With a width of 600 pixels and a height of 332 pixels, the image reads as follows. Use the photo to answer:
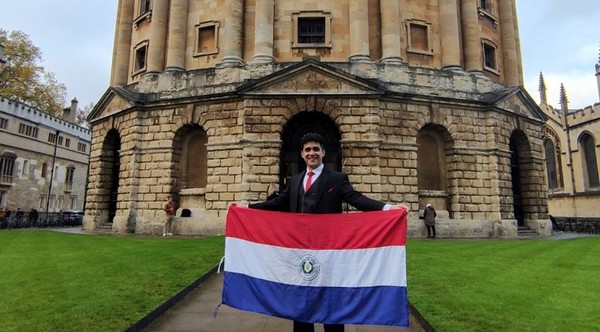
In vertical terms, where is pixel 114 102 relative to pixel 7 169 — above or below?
above

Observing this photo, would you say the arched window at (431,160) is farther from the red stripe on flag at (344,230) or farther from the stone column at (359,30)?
the red stripe on flag at (344,230)

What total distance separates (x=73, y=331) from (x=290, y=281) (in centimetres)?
292

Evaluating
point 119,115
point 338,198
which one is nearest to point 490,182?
point 338,198

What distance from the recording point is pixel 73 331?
470 cm

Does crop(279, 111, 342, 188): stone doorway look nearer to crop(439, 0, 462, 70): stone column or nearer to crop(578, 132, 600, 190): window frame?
crop(439, 0, 462, 70): stone column

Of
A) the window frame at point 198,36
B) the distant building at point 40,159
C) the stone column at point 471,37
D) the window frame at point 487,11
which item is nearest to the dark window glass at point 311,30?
the window frame at point 198,36

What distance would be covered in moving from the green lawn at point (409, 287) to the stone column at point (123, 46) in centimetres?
1783

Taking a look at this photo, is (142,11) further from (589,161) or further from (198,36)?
(589,161)

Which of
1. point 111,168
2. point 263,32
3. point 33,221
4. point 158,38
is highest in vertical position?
→ point 158,38

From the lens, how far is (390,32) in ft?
68.5

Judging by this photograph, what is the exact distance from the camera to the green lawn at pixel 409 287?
5.19 metres

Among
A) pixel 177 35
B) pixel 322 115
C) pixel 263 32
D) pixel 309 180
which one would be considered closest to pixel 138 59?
pixel 177 35

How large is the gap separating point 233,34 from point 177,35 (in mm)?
3870

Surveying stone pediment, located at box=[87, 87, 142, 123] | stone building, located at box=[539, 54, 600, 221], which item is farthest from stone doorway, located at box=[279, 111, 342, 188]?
stone building, located at box=[539, 54, 600, 221]
